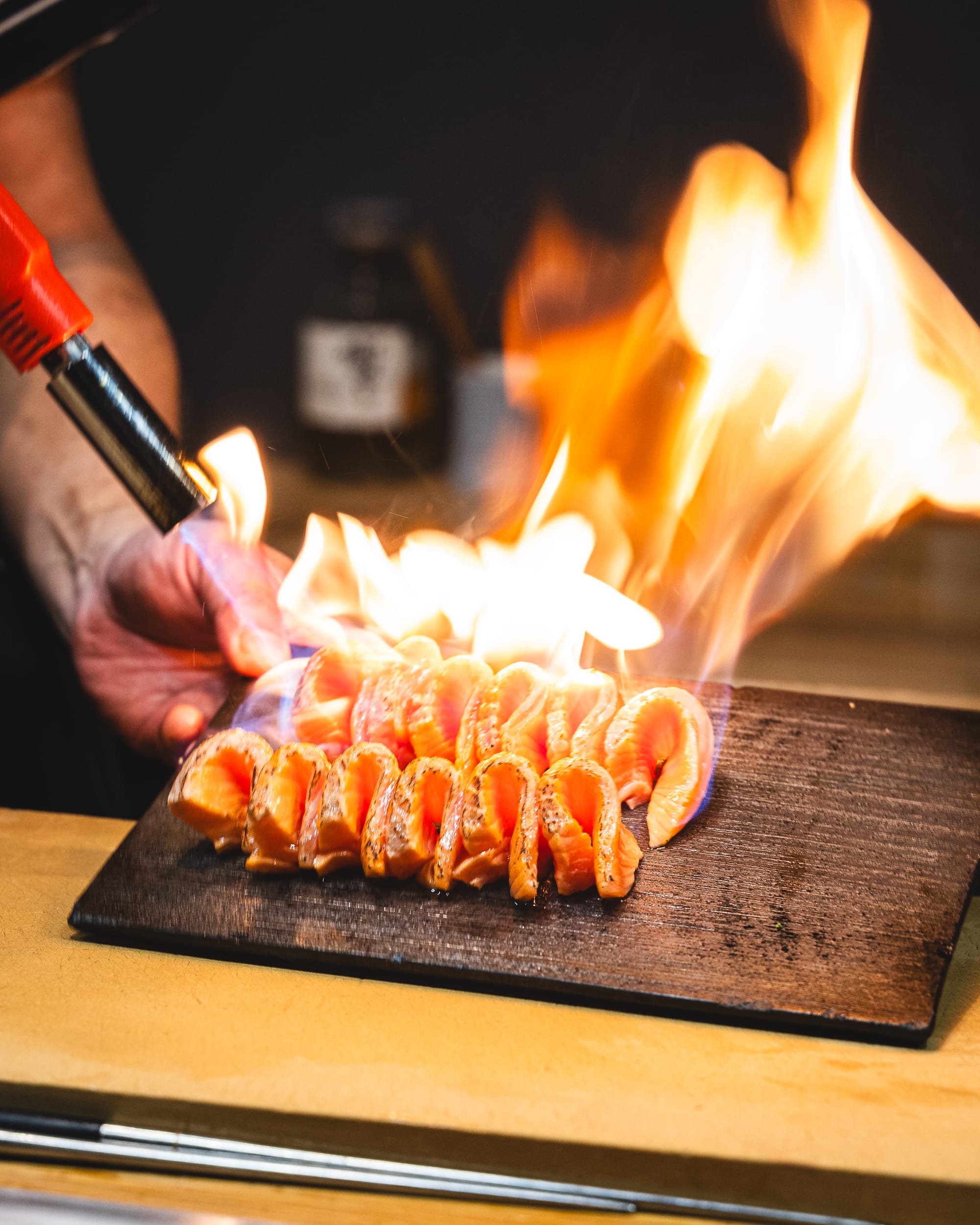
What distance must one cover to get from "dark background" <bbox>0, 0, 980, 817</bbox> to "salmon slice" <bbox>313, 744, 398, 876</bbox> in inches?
32.4

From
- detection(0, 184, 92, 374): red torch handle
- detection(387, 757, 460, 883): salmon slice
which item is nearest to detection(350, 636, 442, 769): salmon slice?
detection(387, 757, 460, 883): salmon slice

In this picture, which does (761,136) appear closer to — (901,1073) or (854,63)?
(854,63)

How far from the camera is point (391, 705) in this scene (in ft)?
4.56

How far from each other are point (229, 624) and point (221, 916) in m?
0.62

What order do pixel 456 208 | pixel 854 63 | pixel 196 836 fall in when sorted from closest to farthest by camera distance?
pixel 196 836
pixel 854 63
pixel 456 208

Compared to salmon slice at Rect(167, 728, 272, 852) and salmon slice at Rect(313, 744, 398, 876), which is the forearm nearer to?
salmon slice at Rect(167, 728, 272, 852)

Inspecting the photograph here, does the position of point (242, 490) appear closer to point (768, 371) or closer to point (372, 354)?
point (372, 354)

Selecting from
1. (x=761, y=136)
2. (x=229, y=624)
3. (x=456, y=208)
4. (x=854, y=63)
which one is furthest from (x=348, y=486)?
(x=854, y=63)

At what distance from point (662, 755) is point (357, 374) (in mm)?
1308

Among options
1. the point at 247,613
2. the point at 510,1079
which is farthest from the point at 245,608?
the point at 510,1079

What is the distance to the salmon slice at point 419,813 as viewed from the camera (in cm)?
118

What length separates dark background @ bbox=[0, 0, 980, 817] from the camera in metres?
1.99

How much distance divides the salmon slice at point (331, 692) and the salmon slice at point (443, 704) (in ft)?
0.32

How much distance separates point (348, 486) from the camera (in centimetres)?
259
